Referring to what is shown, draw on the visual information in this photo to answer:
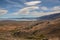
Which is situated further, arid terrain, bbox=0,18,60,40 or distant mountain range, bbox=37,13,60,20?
distant mountain range, bbox=37,13,60,20

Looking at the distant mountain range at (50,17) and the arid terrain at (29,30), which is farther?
the distant mountain range at (50,17)

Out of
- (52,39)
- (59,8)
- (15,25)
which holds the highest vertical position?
(59,8)

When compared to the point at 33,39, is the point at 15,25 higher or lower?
higher

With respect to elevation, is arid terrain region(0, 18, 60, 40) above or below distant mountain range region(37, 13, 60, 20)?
below

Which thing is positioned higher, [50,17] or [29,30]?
[50,17]

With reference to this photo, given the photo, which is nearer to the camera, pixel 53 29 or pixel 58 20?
pixel 53 29

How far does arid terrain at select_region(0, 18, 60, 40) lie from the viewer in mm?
10281

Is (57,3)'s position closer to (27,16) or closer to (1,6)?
(27,16)

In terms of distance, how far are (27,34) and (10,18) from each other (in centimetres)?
151

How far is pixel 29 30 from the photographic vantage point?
10.7 m

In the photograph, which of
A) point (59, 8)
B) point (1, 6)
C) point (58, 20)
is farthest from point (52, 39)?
point (1, 6)

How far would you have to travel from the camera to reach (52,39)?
10.4m

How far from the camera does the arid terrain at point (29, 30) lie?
1028 centimetres

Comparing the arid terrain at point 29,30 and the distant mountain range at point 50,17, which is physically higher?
the distant mountain range at point 50,17
